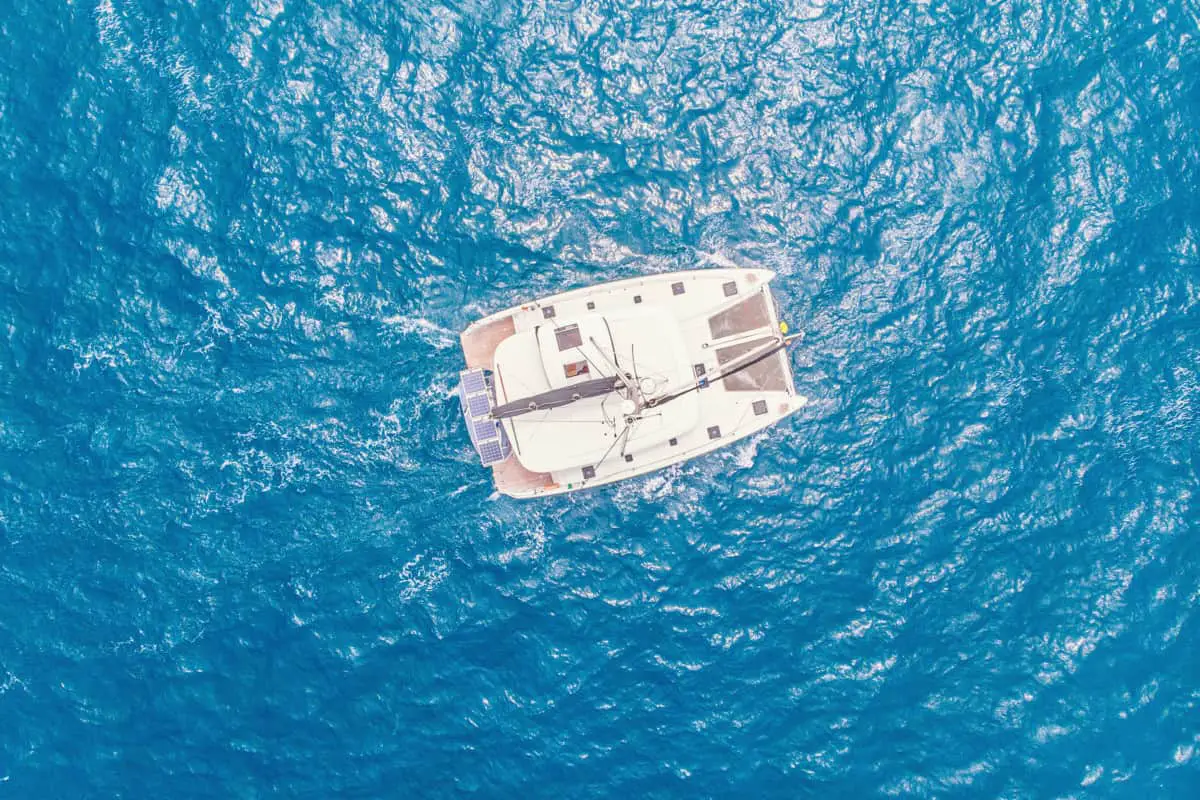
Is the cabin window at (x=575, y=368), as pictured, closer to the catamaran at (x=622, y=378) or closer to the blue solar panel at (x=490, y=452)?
the catamaran at (x=622, y=378)

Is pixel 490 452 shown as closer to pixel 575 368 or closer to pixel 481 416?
pixel 481 416

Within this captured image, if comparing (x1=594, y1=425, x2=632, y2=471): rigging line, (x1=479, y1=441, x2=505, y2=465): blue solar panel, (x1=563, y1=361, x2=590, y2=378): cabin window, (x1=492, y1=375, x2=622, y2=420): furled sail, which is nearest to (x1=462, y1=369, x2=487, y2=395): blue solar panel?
(x1=492, y1=375, x2=622, y2=420): furled sail

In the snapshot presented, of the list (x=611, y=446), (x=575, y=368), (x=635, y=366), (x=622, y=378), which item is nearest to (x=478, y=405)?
(x=575, y=368)

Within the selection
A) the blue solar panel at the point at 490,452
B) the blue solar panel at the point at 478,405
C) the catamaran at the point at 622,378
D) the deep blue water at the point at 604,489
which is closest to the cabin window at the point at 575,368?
the catamaran at the point at 622,378

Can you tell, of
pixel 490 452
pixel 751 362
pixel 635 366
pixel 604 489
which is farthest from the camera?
pixel 604 489

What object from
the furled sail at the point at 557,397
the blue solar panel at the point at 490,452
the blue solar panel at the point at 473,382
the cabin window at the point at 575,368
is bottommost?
the blue solar panel at the point at 490,452

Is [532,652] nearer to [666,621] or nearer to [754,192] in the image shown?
[666,621]
